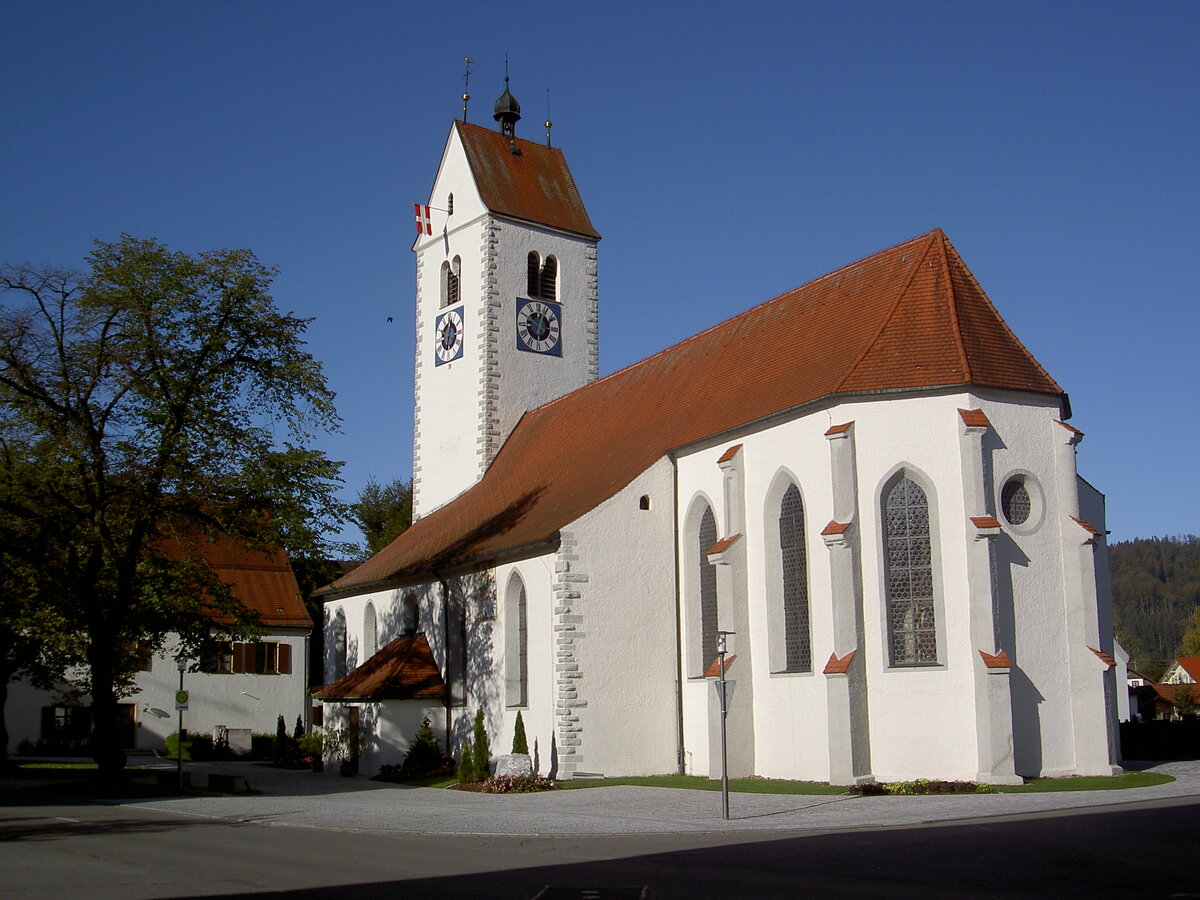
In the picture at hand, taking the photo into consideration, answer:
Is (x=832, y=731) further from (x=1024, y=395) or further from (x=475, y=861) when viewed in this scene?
(x=475, y=861)

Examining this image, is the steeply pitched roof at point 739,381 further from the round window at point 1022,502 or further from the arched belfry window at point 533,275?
the arched belfry window at point 533,275

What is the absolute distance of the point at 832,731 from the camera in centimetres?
2050

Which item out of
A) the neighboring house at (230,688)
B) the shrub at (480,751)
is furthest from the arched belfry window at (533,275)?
the shrub at (480,751)

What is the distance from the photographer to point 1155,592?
566 feet

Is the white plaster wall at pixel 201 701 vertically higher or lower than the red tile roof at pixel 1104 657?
lower

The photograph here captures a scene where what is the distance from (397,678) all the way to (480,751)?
490 centimetres

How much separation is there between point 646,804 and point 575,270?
820 inches

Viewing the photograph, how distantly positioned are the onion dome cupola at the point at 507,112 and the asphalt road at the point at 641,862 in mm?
26597

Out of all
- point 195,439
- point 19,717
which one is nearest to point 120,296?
point 195,439

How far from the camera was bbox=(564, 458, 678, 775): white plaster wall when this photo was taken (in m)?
24.4

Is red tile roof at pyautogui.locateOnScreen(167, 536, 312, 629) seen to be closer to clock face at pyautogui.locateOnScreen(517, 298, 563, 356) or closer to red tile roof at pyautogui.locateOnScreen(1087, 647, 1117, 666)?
clock face at pyautogui.locateOnScreen(517, 298, 563, 356)

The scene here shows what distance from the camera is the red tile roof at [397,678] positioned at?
29.5 m

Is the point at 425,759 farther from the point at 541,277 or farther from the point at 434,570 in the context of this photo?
the point at 541,277

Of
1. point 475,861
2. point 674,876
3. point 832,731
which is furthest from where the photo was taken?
point 832,731
